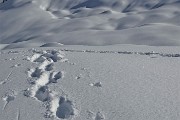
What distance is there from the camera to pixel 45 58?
6.84 m

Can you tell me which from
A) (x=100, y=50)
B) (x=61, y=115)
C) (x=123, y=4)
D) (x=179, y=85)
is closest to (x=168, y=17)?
(x=123, y=4)

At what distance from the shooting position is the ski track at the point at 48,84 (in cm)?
406

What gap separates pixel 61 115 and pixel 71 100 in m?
0.36

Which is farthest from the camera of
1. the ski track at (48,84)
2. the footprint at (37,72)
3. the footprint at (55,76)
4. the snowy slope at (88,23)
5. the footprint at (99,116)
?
the snowy slope at (88,23)

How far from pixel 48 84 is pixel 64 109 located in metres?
1.00

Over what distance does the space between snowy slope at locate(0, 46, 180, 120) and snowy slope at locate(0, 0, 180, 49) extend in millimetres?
3803

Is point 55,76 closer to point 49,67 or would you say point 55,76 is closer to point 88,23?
point 49,67

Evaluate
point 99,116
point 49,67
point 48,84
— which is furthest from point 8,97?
point 49,67

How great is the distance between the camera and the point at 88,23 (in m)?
16.7

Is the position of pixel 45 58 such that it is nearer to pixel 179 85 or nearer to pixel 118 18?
pixel 179 85

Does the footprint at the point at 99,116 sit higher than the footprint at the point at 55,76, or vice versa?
the footprint at the point at 55,76

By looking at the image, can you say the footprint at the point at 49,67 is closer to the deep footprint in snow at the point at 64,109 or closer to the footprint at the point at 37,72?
the footprint at the point at 37,72

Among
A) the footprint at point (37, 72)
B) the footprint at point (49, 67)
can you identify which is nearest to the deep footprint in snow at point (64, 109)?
the footprint at point (37, 72)

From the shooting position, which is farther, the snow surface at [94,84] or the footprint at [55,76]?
the footprint at [55,76]
